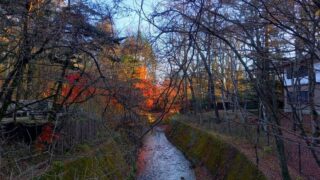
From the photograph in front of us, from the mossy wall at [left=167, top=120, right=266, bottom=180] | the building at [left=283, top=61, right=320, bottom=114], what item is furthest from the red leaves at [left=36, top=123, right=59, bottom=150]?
the building at [left=283, top=61, right=320, bottom=114]

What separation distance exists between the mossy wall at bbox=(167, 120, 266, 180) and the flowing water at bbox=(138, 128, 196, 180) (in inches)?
30.6

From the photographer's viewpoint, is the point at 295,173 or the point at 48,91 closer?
the point at 295,173

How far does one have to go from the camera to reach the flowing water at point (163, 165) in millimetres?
20750

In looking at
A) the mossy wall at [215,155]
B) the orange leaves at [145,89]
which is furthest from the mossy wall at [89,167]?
the mossy wall at [215,155]

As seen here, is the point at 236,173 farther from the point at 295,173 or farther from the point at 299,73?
the point at 299,73

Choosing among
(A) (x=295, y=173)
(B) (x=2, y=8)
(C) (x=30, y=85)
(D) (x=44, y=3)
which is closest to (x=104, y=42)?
(D) (x=44, y=3)

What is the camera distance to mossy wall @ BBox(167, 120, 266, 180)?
1622cm

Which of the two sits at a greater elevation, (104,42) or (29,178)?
(104,42)

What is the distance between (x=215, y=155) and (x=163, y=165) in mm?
3887

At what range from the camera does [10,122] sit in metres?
15.5

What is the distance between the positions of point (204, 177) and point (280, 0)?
17.1 m

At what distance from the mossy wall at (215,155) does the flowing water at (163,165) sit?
78 cm

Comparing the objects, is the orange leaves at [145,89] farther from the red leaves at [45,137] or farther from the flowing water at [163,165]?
the red leaves at [45,137]

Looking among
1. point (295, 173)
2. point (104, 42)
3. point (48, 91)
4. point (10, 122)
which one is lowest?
point (295, 173)
